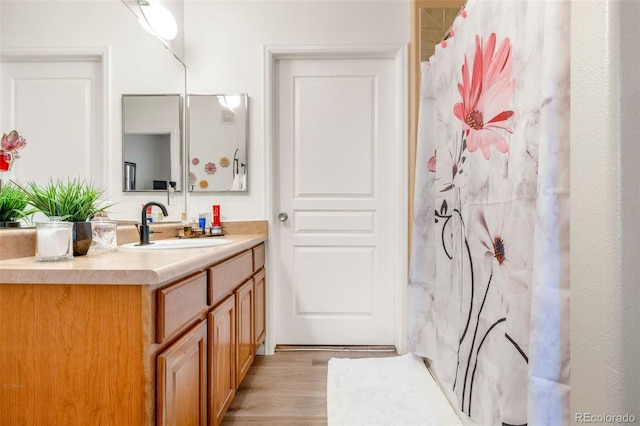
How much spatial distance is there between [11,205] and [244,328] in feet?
3.56

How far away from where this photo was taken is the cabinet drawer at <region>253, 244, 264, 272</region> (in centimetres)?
212

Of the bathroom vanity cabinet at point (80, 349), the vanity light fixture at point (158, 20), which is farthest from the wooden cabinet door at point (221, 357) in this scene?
the vanity light fixture at point (158, 20)

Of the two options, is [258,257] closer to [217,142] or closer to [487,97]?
[217,142]

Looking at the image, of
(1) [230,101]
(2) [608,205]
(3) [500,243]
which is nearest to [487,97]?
(3) [500,243]

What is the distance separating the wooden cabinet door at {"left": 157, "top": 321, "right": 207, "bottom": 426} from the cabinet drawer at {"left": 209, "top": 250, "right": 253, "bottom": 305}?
0.14m

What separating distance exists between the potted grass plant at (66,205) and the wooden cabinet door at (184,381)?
1.55 ft

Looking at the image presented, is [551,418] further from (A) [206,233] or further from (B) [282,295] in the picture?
(A) [206,233]

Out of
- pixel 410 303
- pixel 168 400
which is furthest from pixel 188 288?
pixel 410 303

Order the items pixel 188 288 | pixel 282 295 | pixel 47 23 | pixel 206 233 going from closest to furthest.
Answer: pixel 188 288
pixel 47 23
pixel 206 233
pixel 282 295

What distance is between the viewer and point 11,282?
875 mm

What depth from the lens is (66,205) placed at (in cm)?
123

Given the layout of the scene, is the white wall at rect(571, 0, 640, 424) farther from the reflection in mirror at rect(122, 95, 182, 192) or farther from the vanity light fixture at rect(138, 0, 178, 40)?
the vanity light fixture at rect(138, 0, 178, 40)

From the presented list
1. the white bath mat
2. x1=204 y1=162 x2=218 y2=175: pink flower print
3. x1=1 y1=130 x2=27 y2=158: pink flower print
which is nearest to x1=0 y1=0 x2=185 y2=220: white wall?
x1=1 y1=130 x2=27 y2=158: pink flower print

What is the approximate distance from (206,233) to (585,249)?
6.62ft
